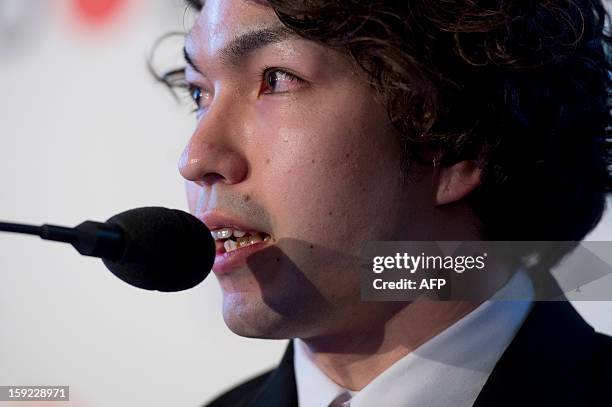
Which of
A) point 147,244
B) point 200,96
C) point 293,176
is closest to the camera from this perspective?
point 147,244

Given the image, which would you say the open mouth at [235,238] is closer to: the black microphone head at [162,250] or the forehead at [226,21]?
the black microphone head at [162,250]

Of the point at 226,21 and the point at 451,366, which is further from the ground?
the point at 226,21

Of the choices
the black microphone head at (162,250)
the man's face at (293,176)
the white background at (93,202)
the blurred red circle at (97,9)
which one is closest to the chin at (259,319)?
the man's face at (293,176)

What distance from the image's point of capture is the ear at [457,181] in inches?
42.8

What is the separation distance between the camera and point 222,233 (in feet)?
3.42

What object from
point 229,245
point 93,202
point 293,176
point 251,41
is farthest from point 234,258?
point 93,202

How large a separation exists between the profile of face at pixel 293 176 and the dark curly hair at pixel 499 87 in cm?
3

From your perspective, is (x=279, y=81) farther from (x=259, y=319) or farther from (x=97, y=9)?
(x=97, y=9)

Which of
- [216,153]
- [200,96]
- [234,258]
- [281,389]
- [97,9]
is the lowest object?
[281,389]

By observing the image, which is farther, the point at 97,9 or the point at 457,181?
the point at 97,9

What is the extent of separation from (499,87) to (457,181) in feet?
0.40

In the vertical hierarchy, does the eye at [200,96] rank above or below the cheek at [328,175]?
above

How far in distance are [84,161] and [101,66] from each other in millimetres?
162

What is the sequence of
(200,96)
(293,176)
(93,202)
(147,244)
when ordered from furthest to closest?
(93,202) < (200,96) < (293,176) < (147,244)
